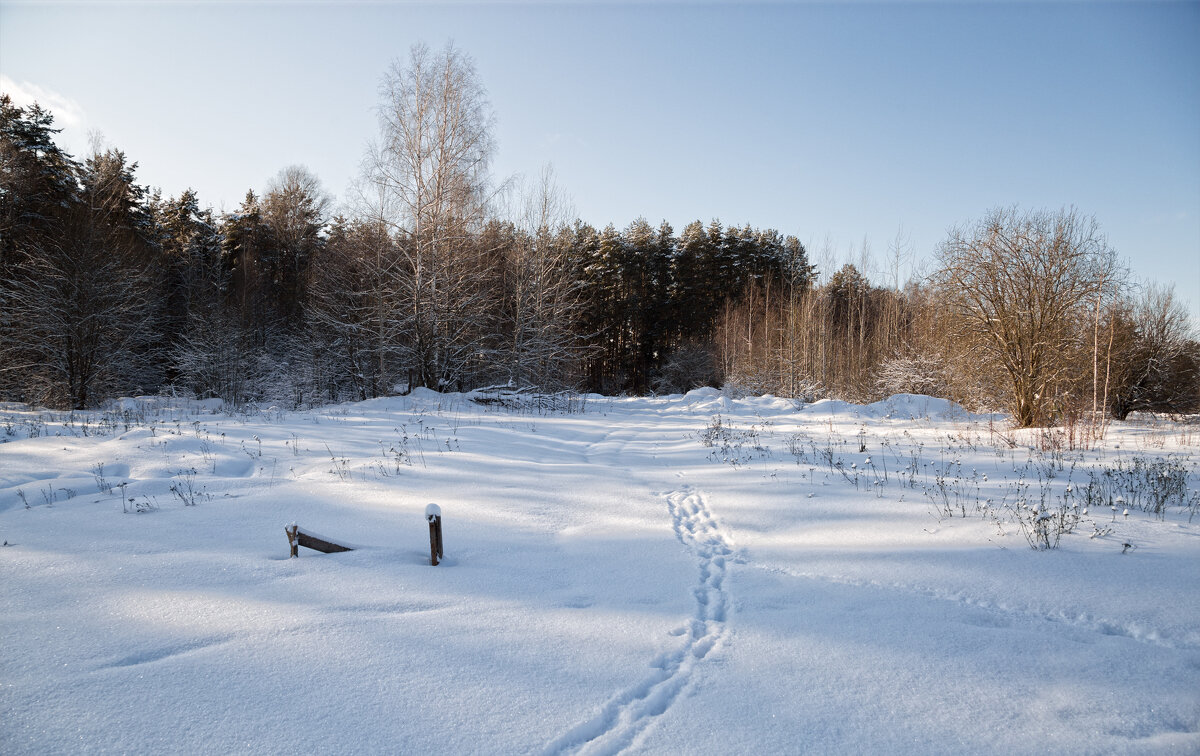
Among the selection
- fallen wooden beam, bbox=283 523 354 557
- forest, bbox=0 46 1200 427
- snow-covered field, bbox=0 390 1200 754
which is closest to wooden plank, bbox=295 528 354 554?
fallen wooden beam, bbox=283 523 354 557

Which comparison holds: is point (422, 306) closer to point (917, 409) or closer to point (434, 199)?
point (434, 199)

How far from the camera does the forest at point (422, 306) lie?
41.9 ft

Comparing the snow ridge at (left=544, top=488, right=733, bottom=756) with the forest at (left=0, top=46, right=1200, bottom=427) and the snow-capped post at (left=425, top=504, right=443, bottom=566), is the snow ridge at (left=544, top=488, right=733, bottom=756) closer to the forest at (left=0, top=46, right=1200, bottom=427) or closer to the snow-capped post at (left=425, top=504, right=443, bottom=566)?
the snow-capped post at (left=425, top=504, right=443, bottom=566)

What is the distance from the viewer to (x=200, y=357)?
21578 millimetres

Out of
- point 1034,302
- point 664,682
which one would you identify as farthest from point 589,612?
point 1034,302

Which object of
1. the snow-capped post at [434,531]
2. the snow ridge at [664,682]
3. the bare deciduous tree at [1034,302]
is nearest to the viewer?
the snow ridge at [664,682]

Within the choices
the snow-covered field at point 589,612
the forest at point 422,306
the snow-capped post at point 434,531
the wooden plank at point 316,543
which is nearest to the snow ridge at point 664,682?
the snow-covered field at point 589,612

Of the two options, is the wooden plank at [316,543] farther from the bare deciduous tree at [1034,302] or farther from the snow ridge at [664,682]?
the bare deciduous tree at [1034,302]

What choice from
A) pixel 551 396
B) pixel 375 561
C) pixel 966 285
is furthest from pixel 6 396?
pixel 966 285

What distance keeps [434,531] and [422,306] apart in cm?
1360

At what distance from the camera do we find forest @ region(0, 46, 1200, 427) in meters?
12.8

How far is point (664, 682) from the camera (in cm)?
266

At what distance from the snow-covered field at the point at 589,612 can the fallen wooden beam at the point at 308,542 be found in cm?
11

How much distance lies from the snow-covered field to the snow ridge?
2 cm
